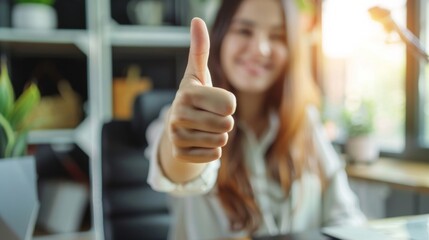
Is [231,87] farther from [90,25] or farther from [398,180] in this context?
[90,25]

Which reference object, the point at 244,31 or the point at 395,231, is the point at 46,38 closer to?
the point at 244,31

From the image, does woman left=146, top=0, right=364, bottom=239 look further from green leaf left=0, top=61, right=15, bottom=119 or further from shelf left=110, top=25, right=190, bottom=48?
shelf left=110, top=25, right=190, bottom=48

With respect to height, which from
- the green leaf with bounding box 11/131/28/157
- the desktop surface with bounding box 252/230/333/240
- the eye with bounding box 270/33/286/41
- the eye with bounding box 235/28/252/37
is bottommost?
the desktop surface with bounding box 252/230/333/240

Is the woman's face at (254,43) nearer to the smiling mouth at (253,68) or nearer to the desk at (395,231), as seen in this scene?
the smiling mouth at (253,68)

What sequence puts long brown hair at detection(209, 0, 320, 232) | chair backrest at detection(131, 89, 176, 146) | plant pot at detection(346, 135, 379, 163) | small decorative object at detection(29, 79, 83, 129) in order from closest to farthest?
long brown hair at detection(209, 0, 320, 232) → chair backrest at detection(131, 89, 176, 146) → plant pot at detection(346, 135, 379, 163) → small decorative object at detection(29, 79, 83, 129)

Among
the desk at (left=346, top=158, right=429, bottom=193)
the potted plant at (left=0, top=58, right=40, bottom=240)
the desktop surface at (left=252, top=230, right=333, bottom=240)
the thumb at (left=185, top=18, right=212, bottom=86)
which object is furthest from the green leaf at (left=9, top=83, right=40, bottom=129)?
the desk at (left=346, top=158, right=429, bottom=193)

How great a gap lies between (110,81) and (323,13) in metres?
1.11

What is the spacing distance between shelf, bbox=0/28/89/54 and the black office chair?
0.90 metres

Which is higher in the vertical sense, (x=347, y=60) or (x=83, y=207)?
(x=347, y=60)

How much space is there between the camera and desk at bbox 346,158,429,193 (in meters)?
1.36

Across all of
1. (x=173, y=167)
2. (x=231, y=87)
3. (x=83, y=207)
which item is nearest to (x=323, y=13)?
(x=231, y=87)

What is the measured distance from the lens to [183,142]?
0.52 metres

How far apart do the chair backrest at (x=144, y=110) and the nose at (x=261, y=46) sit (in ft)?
0.98

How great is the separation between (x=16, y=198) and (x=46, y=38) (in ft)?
5.19
